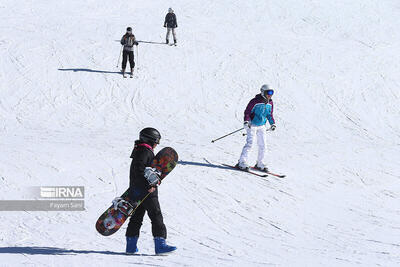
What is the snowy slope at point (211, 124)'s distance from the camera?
704 cm

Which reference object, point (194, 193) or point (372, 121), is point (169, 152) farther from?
point (372, 121)

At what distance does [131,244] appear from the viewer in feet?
20.3

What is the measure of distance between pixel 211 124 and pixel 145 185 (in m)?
8.22

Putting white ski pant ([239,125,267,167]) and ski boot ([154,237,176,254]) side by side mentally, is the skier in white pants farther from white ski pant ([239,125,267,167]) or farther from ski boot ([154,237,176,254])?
ski boot ([154,237,176,254])

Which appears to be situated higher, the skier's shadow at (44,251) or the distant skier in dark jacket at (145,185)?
the distant skier in dark jacket at (145,185)

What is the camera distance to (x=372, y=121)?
48.8 feet

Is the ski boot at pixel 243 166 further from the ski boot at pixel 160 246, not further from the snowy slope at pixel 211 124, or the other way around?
the ski boot at pixel 160 246

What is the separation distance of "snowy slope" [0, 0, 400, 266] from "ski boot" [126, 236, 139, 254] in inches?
4.7

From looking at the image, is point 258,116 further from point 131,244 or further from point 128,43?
point 128,43

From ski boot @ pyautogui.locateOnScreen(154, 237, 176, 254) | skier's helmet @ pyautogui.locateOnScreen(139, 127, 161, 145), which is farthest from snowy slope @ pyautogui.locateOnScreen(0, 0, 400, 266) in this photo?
skier's helmet @ pyautogui.locateOnScreen(139, 127, 161, 145)

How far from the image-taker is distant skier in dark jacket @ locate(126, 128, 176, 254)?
5.75 metres

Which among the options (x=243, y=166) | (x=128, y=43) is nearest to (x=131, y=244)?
(x=243, y=166)

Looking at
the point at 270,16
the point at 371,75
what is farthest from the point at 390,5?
the point at 371,75
